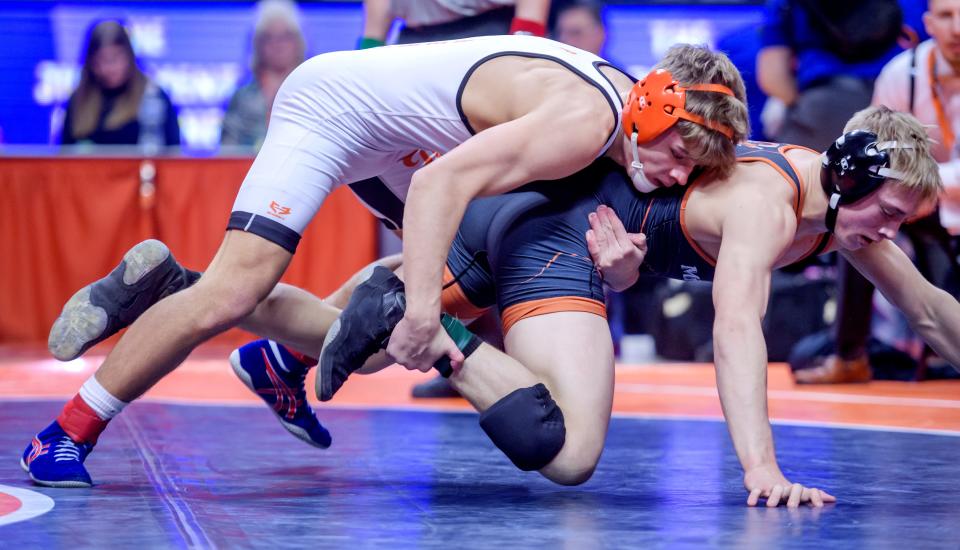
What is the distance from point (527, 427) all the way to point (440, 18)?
1910 millimetres

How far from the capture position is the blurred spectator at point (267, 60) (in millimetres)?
6742

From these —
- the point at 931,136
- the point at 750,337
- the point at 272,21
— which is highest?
the point at 272,21

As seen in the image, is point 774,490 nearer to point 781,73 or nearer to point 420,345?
point 420,345

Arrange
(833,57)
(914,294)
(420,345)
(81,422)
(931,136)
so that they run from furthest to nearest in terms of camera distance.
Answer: (833,57) < (931,136) < (914,294) < (81,422) < (420,345)

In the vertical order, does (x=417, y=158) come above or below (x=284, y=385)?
above

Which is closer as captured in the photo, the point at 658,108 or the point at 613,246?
the point at 658,108

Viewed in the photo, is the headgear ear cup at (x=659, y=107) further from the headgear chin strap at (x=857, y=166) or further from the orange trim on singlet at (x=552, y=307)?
the orange trim on singlet at (x=552, y=307)

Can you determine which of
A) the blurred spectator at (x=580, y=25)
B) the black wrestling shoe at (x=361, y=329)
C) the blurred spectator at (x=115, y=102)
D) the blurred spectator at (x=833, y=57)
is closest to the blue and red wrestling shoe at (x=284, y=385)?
the black wrestling shoe at (x=361, y=329)

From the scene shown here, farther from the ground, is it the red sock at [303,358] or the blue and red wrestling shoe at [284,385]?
the red sock at [303,358]

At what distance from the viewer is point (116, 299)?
2906 millimetres

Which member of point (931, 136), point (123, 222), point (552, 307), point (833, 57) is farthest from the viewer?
point (123, 222)

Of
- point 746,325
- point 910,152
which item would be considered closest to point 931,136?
point 910,152

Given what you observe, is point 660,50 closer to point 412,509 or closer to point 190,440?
point 190,440

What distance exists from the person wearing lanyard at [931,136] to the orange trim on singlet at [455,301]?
1.99 meters
